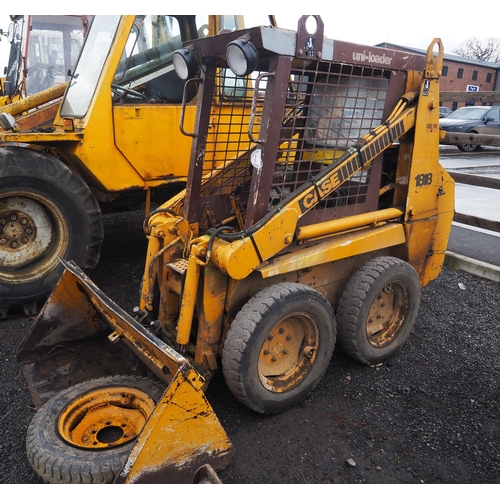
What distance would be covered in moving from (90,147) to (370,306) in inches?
108

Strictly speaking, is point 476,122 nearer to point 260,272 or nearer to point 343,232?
point 343,232

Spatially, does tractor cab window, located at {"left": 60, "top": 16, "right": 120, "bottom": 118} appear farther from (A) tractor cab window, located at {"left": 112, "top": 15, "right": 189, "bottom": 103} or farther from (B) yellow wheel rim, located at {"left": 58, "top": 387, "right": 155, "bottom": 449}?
(B) yellow wheel rim, located at {"left": 58, "top": 387, "right": 155, "bottom": 449}

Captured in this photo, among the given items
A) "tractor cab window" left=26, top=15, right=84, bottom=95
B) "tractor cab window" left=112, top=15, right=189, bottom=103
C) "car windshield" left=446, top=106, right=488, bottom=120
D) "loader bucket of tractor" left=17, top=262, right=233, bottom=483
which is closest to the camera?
"loader bucket of tractor" left=17, top=262, right=233, bottom=483

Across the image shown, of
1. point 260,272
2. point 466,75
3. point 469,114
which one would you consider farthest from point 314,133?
point 466,75

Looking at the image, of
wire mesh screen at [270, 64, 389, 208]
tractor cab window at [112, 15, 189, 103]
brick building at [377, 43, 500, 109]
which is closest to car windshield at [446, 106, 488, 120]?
tractor cab window at [112, 15, 189, 103]

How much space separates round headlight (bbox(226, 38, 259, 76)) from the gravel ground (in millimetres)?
1977

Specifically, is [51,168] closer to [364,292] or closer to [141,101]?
[141,101]

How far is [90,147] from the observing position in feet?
13.3

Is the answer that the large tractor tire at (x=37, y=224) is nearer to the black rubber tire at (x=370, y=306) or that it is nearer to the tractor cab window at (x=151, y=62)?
the tractor cab window at (x=151, y=62)

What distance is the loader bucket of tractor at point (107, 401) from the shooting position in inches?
82.9

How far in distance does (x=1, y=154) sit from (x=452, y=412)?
12.6 ft

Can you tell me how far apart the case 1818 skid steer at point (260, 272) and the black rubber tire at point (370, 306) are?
1cm

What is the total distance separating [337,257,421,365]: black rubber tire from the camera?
3.10 meters

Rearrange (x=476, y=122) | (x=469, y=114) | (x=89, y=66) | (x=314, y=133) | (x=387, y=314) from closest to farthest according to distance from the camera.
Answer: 1. (x=314, y=133)
2. (x=387, y=314)
3. (x=89, y=66)
4. (x=476, y=122)
5. (x=469, y=114)
